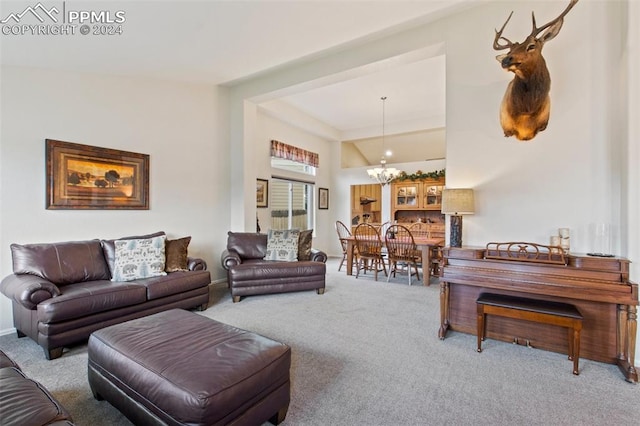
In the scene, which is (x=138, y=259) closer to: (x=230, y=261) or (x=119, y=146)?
(x=230, y=261)

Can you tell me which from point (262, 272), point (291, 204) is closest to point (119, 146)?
point (262, 272)

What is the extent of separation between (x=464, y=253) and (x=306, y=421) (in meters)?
1.92

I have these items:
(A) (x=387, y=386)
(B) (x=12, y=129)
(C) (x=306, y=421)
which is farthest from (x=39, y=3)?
(A) (x=387, y=386)

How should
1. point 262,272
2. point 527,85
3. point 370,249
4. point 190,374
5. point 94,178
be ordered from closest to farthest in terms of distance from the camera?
point 190,374 → point 527,85 → point 94,178 → point 262,272 → point 370,249

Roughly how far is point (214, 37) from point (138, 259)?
263 centimetres

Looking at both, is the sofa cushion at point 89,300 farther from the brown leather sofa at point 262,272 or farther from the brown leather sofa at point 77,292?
the brown leather sofa at point 262,272

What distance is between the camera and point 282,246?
450cm

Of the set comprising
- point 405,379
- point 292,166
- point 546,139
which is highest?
point 292,166

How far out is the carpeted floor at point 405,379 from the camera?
172 cm

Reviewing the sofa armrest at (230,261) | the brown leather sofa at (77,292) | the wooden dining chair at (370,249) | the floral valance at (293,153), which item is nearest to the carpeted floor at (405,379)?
the brown leather sofa at (77,292)

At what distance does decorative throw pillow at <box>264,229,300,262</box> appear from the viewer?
445cm

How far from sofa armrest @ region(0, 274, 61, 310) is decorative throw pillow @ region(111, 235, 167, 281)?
651 millimetres

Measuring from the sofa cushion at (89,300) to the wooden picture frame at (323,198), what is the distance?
201 inches

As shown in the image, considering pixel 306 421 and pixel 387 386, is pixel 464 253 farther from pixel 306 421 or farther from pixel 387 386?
pixel 306 421
